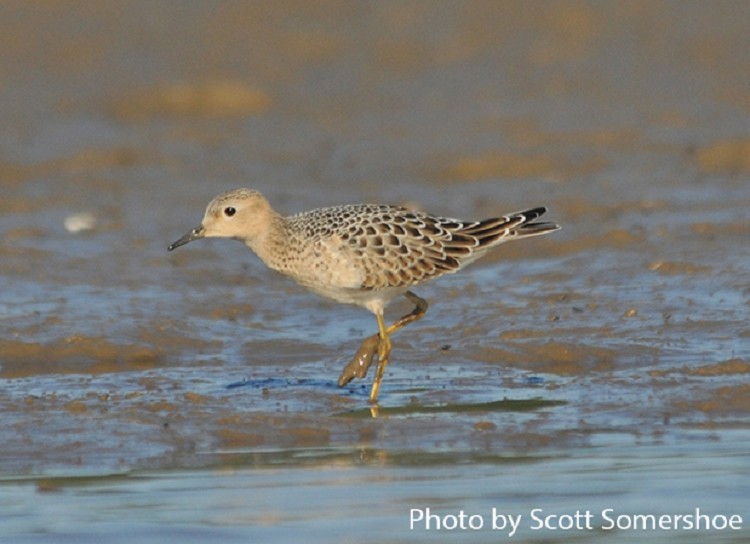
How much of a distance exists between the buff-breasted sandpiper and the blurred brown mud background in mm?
662

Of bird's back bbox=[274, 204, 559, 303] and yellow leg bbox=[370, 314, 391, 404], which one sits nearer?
yellow leg bbox=[370, 314, 391, 404]

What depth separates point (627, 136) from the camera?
1911cm

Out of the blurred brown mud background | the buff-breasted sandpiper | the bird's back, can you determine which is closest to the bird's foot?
the buff-breasted sandpiper

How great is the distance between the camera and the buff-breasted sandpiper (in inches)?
→ 452

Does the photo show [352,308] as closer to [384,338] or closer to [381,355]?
[384,338]

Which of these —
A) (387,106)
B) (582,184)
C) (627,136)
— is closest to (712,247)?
(582,184)

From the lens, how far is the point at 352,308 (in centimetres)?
1419

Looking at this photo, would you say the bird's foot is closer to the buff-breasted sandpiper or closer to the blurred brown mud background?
the buff-breasted sandpiper

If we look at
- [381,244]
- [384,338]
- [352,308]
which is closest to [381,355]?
[384,338]

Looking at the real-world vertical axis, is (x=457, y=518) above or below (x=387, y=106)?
below

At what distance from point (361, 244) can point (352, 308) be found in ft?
8.88

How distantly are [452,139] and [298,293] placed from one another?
521cm

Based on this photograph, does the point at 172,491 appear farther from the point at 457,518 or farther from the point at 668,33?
the point at 668,33

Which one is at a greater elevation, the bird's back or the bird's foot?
the bird's back
